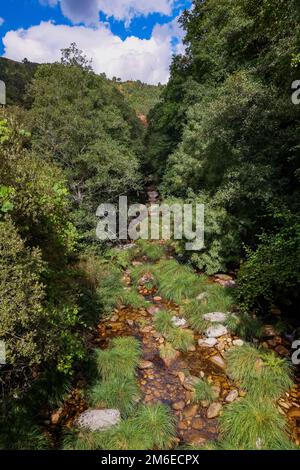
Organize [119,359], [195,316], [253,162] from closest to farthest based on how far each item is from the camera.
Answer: [119,359]
[195,316]
[253,162]

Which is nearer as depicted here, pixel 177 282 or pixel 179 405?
pixel 179 405

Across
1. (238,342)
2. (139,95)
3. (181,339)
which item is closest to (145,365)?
(181,339)

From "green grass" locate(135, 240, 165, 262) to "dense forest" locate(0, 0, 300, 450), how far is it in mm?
67

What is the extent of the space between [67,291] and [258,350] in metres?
4.53

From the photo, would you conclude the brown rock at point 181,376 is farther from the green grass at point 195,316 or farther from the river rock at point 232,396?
the green grass at point 195,316

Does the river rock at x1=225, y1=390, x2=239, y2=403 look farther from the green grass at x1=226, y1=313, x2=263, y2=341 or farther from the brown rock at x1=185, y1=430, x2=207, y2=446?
the green grass at x1=226, y1=313, x2=263, y2=341

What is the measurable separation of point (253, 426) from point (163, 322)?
3515 mm

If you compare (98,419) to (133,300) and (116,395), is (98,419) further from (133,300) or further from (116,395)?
(133,300)

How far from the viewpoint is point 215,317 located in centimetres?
813

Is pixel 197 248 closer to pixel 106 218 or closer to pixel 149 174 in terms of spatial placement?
pixel 106 218

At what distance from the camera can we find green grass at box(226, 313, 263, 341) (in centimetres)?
747
